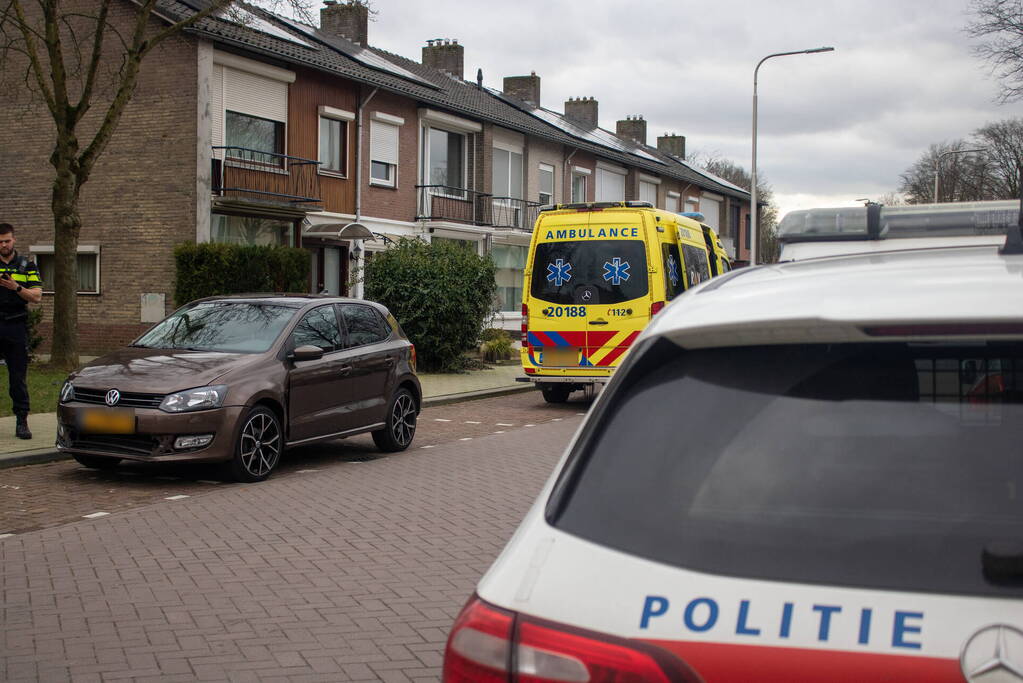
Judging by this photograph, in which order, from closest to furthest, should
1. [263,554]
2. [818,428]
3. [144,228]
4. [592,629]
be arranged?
1. [592,629]
2. [818,428]
3. [263,554]
4. [144,228]

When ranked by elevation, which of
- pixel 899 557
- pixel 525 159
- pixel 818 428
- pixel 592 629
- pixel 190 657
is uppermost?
pixel 525 159

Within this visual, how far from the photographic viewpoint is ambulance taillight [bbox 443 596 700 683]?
173cm

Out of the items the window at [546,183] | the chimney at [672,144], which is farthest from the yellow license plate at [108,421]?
the chimney at [672,144]

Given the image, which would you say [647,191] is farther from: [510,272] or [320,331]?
[320,331]

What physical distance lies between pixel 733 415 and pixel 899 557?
37 centimetres

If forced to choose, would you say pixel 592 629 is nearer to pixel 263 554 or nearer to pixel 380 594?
pixel 380 594

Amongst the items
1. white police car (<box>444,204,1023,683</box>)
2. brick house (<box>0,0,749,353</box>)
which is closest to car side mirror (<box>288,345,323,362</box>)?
white police car (<box>444,204,1023,683</box>)

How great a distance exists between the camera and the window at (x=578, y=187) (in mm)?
39906

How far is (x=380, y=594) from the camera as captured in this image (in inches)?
232

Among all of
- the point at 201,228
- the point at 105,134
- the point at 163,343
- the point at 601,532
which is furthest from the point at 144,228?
the point at 601,532

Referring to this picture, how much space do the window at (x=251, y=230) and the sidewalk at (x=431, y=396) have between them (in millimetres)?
5399

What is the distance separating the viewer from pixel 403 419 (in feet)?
38.2

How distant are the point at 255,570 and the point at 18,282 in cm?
582

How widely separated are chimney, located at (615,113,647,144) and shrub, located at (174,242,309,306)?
37.4m
